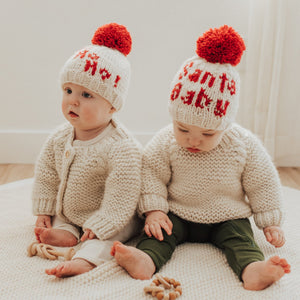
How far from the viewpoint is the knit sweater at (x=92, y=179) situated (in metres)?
1.01

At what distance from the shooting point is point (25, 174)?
1765mm

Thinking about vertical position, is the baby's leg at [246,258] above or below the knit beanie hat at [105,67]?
below

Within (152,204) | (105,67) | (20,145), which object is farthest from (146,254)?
(20,145)

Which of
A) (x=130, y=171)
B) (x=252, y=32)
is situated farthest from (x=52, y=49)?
(x=130, y=171)

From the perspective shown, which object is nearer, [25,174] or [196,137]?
[196,137]

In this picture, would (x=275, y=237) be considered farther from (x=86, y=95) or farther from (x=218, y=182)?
(x=86, y=95)

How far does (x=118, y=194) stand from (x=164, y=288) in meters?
0.27

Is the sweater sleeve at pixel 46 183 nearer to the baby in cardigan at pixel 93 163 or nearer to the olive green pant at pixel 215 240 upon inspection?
the baby in cardigan at pixel 93 163

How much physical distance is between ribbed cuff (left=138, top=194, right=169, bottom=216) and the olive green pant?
0.04m

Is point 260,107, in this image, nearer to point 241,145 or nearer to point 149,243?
point 241,145

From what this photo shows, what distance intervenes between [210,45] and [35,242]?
2.18 ft

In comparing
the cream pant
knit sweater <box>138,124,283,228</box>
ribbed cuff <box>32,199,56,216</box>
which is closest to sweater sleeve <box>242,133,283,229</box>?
knit sweater <box>138,124,283,228</box>

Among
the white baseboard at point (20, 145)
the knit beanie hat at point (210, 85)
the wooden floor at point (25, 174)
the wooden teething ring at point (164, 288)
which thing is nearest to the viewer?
the wooden teething ring at point (164, 288)

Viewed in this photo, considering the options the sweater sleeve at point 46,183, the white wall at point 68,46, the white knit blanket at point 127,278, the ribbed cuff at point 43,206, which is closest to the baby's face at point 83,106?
the sweater sleeve at point 46,183
